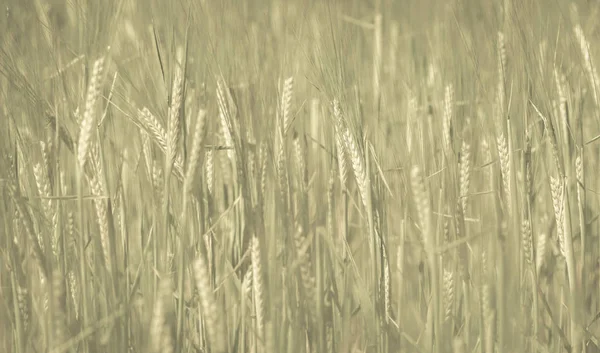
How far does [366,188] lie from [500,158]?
20 cm

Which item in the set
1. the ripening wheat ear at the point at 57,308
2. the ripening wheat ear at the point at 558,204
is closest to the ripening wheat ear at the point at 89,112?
the ripening wheat ear at the point at 57,308

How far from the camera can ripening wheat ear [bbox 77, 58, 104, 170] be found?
684mm

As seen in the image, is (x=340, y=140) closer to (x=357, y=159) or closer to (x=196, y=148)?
(x=357, y=159)

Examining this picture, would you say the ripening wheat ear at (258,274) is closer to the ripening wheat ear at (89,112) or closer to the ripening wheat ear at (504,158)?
the ripening wheat ear at (89,112)

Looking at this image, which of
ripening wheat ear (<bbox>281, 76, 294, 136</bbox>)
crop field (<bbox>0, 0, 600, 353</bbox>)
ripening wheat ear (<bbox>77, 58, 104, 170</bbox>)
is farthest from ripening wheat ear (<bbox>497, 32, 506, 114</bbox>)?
ripening wheat ear (<bbox>77, 58, 104, 170</bbox>)

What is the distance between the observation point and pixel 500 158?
0.85 metres

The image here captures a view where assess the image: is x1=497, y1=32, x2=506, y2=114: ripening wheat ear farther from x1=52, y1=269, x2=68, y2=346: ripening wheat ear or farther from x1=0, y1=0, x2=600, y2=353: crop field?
x1=52, y1=269, x2=68, y2=346: ripening wheat ear

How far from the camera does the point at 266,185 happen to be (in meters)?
0.93

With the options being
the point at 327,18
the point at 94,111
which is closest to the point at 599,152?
the point at 327,18

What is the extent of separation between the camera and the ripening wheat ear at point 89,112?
2.24ft

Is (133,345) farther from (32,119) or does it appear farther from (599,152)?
(599,152)

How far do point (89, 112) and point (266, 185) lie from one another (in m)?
0.29

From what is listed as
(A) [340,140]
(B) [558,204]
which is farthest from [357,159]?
(B) [558,204]

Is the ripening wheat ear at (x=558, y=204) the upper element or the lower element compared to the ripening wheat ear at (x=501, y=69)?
lower
